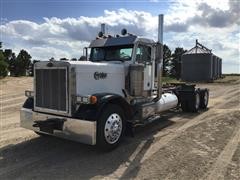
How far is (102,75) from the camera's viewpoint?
6.75 meters

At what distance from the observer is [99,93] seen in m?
6.45

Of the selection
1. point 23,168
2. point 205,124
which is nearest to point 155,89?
point 205,124

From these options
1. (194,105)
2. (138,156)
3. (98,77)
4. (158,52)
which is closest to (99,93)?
(98,77)

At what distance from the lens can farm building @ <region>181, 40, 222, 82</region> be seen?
116 feet

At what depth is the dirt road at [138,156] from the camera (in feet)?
17.0

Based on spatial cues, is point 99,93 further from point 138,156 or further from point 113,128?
point 138,156

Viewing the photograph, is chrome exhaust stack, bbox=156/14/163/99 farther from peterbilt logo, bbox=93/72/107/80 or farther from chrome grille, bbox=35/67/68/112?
chrome grille, bbox=35/67/68/112

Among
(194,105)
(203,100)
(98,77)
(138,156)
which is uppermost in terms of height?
(98,77)

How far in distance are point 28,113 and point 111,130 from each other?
204 centimetres

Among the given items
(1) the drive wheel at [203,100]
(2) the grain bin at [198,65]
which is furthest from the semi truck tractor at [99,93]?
(2) the grain bin at [198,65]

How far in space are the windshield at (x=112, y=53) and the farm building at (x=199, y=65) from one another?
28509 mm

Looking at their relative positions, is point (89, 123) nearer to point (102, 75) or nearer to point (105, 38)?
point (102, 75)

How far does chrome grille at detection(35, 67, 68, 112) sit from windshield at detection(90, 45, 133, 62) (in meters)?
2.13

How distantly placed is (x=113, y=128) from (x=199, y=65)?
31377 millimetres
